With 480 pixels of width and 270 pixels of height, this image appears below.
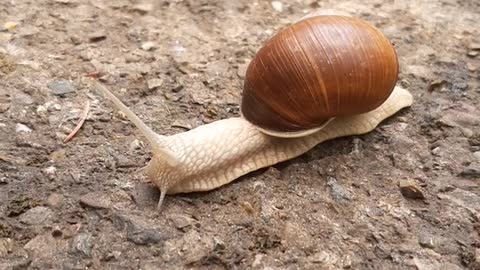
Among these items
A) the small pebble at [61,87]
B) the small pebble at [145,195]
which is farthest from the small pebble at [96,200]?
the small pebble at [61,87]

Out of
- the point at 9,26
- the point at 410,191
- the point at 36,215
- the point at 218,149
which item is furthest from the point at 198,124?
the point at 9,26

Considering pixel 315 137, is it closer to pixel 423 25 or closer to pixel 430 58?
pixel 430 58

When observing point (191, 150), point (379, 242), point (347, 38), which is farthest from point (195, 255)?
point (347, 38)

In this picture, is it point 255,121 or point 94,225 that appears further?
point 255,121

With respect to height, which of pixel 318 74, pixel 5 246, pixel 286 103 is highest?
pixel 318 74

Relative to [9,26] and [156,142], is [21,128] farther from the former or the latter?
[9,26]

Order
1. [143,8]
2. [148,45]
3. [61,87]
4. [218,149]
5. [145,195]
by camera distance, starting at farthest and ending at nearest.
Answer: [143,8], [148,45], [61,87], [218,149], [145,195]

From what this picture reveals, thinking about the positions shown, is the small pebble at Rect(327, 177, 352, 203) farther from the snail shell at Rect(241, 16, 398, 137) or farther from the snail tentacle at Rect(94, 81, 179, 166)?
the snail tentacle at Rect(94, 81, 179, 166)

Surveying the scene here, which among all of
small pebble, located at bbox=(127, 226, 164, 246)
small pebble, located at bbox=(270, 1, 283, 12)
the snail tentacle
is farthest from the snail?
small pebble, located at bbox=(270, 1, 283, 12)

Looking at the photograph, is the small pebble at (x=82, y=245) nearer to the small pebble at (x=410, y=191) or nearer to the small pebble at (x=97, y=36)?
the small pebble at (x=410, y=191)
